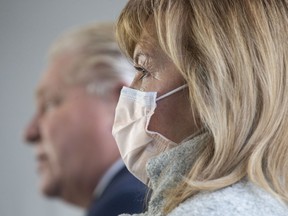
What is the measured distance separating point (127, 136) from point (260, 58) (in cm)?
35

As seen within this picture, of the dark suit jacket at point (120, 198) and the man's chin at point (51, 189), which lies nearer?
the dark suit jacket at point (120, 198)

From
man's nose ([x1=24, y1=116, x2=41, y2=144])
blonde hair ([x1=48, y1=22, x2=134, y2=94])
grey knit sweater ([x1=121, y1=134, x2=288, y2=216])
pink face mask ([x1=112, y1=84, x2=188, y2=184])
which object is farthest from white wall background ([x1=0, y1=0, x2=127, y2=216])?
grey knit sweater ([x1=121, y1=134, x2=288, y2=216])

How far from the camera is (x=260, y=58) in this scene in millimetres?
1481

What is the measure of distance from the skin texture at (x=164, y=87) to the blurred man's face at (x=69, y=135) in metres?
1.45

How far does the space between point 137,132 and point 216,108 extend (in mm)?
225

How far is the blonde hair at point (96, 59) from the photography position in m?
3.11

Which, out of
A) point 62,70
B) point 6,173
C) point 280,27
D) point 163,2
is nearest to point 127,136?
point 163,2

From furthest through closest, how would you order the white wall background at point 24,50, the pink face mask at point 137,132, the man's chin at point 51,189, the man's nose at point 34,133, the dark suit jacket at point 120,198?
the white wall background at point 24,50, the man's nose at point 34,133, the man's chin at point 51,189, the dark suit jacket at point 120,198, the pink face mask at point 137,132

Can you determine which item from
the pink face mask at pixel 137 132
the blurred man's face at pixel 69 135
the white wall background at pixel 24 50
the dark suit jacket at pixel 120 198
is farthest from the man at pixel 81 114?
the pink face mask at pixel 137 132

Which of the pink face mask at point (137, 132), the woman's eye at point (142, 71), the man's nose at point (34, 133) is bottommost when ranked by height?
the man's nose at point (34, 133)

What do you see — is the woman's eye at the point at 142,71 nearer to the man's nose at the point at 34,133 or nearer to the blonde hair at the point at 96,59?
the blonde hair at the point at 96,59

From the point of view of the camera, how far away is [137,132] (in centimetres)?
163

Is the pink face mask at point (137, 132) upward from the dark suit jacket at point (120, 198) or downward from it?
upward

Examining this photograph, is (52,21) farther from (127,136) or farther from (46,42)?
(127,136)
